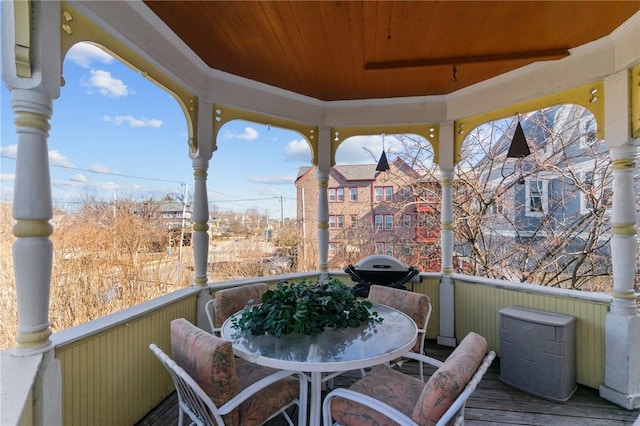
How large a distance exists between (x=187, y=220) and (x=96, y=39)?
4.05 meters

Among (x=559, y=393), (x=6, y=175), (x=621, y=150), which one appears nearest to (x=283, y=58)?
(x=6, y=175)

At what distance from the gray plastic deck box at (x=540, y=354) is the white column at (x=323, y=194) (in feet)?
7.13

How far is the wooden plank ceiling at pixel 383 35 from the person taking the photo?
7.20 feet

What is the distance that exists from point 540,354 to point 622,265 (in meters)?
1.03

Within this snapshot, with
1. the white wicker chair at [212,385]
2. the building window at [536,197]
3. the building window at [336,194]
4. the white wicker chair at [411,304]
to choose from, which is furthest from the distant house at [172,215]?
the building window at [536,197]

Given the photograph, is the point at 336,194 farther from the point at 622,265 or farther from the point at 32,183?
the point at 32,183

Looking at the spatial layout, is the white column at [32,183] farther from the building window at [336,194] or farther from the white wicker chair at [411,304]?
the building window at [336,194]

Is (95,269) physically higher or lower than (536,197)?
lower

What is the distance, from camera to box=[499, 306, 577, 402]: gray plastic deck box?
2.68 m

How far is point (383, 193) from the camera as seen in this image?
9.00 meters

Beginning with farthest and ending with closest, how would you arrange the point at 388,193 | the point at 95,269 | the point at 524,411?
the point at 388,193, the point at 95,269, the point at 524,411

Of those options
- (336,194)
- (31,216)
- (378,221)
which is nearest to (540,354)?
(31,216)

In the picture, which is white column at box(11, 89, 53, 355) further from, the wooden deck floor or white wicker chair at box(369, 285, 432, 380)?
white wicker chair at box(369, 285, 432, 380)

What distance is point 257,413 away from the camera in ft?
5.74
